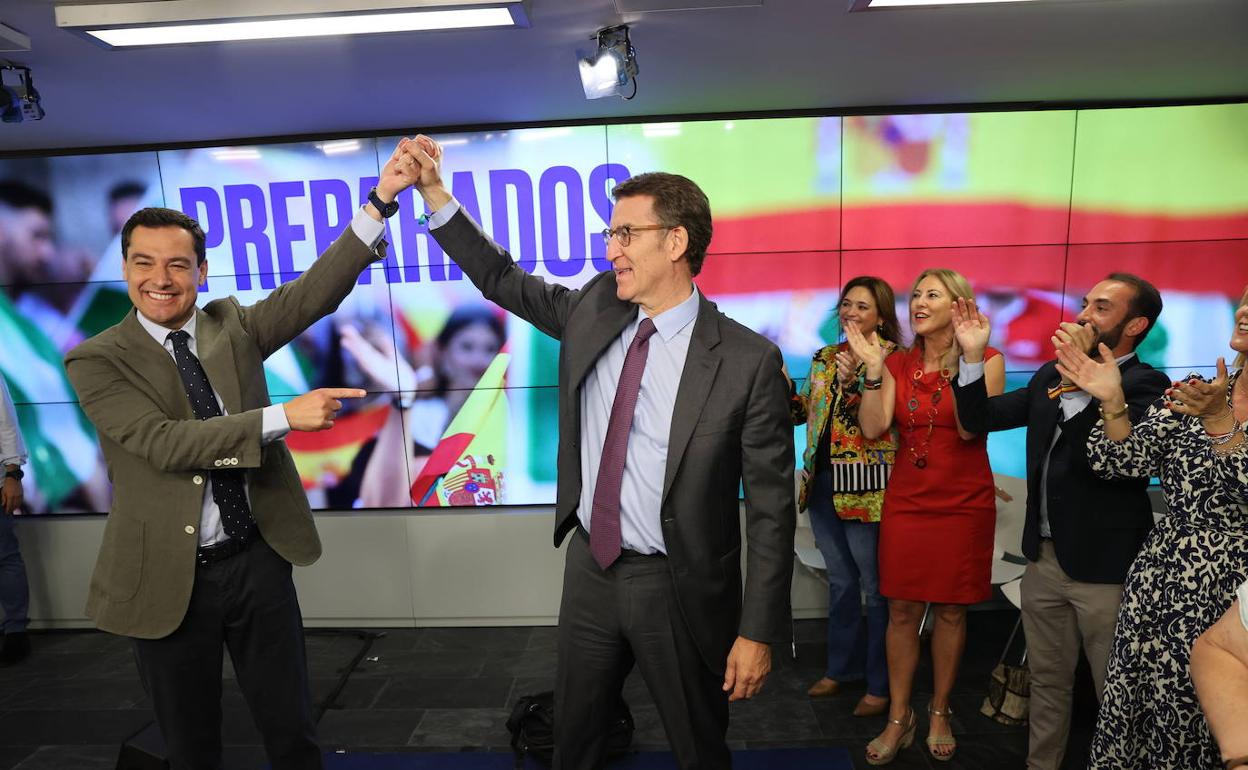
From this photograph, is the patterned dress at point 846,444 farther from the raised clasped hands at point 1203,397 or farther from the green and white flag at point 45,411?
the green and white flag at point 45,411

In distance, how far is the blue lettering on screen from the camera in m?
4.05

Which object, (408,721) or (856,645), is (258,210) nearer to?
(408,721)

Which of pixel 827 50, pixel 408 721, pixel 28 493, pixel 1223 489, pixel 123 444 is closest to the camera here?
pixel 1223 489

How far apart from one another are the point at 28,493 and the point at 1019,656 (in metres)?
5.48

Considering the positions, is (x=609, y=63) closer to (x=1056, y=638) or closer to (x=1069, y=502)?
(x=1069, y=502)

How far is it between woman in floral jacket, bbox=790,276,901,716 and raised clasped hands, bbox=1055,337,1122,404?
0.81 metres

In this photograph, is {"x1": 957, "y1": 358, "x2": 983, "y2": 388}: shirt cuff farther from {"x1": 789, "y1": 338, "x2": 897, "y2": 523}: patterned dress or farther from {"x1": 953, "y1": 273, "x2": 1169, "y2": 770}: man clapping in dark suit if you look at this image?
{"x1": 789, "y1": 338, "x2": 897, "y2": 523}: patterned dress

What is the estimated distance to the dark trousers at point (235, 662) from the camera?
208 centimetres

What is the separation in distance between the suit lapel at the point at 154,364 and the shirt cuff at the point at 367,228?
626 mm

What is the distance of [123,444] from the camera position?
1.99m

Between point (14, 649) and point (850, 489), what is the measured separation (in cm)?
435

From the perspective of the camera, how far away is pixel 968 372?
2.54m

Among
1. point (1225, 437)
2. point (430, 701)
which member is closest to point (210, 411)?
point (430, 701)

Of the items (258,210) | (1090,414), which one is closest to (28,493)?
(258,210)
